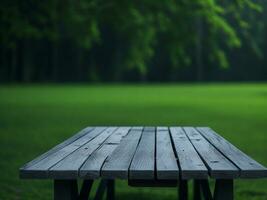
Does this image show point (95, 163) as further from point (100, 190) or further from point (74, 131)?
point (74, 131)

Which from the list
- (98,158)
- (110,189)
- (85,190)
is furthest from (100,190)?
(98,158)

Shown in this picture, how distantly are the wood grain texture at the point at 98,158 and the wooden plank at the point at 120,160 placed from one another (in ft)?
0.09

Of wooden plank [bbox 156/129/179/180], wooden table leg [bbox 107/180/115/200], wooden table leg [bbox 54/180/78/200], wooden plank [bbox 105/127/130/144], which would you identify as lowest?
wooden table leg [bbox 107/180/115/200]

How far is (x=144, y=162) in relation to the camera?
10.3ft

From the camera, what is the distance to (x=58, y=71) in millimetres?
58656

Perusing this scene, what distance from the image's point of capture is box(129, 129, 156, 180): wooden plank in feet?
9.30

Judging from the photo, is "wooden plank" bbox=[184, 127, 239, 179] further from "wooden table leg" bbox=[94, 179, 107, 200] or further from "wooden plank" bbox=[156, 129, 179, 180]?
"wooden table leg" bbox=[94, 179, 107, 200]

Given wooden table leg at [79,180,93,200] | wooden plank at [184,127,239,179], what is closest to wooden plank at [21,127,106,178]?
wooden table leg at [79,180,93,200]

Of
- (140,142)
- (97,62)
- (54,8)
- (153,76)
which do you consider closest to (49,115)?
(54,8)

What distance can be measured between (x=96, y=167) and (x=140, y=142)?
1329mm

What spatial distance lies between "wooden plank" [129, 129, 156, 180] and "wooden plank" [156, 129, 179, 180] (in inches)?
1.2

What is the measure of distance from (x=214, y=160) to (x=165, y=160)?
261 mm

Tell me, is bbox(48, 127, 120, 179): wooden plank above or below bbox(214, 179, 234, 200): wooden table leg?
above

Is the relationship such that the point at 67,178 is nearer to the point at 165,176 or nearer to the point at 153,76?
the point at 165,176
